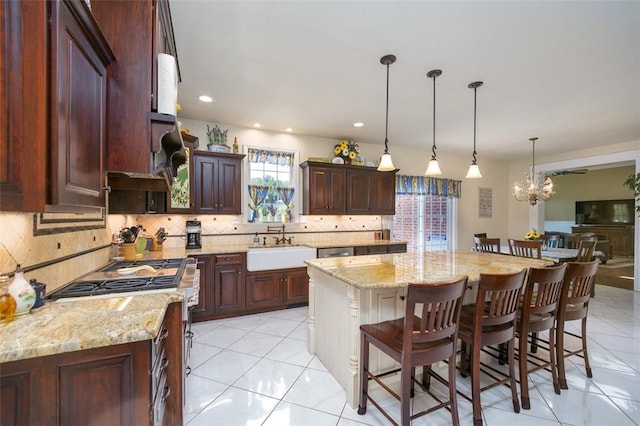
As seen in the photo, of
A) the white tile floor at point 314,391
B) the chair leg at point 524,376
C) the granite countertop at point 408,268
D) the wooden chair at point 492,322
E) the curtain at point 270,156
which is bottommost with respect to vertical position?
the white tile floor at point 314,391

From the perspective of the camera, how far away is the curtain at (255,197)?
4336mm

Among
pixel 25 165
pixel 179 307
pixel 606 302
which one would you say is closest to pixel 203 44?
pixel 25 165

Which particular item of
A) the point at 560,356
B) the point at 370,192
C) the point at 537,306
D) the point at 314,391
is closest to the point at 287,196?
the point at 370,192

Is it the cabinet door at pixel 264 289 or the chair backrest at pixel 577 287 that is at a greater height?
the chair backrest at pixel 577 287

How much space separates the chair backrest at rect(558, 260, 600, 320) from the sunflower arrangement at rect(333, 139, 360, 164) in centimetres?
331

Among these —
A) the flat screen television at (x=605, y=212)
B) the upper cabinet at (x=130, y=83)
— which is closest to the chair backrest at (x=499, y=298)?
the upper cabinet at (x=130, y=83)

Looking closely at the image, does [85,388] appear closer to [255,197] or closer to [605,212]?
[255,197]

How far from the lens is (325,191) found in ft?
14.8

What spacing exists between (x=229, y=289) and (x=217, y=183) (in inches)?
57.2

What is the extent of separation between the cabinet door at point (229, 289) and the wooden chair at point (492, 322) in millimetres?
2694

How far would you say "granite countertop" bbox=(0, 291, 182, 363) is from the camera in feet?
3.03

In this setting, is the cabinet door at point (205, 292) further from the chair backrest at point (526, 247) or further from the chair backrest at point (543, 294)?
the chair backrest at point (526, 247)

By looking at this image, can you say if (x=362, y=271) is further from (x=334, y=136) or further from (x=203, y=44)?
(x=334, y=136)

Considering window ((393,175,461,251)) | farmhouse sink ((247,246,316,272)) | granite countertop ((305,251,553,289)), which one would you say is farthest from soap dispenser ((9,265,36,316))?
window ((393,175,461,251))
